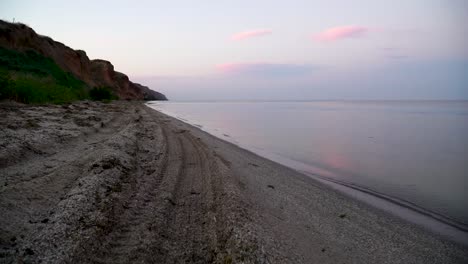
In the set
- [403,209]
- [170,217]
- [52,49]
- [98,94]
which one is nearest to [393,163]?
[403,209]

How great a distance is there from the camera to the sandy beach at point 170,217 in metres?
2.58

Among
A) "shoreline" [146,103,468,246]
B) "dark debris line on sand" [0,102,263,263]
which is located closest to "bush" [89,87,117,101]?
"dark debris line on sand" [0,102,263,263]

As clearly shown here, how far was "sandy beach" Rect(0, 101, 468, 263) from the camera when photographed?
2576mm

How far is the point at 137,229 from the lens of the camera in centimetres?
296

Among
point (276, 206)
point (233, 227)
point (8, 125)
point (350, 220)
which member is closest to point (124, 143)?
point (8, 125)

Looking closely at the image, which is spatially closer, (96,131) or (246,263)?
(246,263)

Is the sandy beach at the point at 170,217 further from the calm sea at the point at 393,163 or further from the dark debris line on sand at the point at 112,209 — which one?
the calm sea at the point at 393,163

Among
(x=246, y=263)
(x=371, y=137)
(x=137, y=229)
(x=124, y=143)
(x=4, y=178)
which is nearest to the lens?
(x=246, y=263)

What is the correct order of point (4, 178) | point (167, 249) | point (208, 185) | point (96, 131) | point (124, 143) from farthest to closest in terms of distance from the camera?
point (96, 131), point (124, 143), point (208, 185), point (4, 178), point (167, 249)

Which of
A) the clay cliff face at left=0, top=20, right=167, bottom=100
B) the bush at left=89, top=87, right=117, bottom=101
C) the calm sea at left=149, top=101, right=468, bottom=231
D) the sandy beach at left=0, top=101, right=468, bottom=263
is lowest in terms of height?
the calm sea at left=149, top=101, right=468, bottom=231

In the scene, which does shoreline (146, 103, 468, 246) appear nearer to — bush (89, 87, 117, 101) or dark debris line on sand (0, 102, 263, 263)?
dark debris line on sand (0, 102, 263, 263)

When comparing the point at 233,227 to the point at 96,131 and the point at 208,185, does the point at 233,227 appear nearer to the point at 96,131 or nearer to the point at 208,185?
the point at 208,185

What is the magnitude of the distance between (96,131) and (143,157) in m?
3.34

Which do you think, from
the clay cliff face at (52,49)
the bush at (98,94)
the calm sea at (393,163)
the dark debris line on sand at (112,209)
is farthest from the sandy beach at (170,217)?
the clay cliff face at (52,49)
